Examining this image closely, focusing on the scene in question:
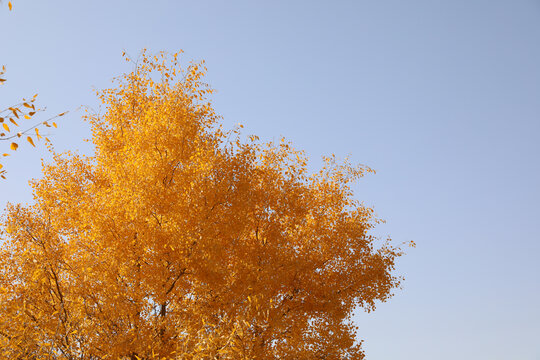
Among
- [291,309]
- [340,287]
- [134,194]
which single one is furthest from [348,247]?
[134,194]

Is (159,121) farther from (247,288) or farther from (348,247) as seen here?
(348,247)

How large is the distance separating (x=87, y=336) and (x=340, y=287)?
10.6 metres

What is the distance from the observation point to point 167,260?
12.0 m

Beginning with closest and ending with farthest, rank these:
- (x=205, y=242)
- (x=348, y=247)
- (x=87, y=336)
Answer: (x=87, y=336) < (x=205, y=242) < (x=348, y=247)

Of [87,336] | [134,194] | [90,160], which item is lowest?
[87,336]

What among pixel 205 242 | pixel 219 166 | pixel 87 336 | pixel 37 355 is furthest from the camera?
pixel 219 166

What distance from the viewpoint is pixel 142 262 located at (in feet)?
39.4

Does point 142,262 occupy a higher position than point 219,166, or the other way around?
point 219,166

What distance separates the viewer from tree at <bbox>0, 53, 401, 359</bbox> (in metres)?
10.8

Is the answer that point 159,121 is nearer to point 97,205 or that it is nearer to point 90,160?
point 97,205

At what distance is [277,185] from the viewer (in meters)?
18.9

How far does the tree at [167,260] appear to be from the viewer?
10820mm

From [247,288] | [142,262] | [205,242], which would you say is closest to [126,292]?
[142,262]

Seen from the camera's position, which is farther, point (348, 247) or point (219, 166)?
point (348, 247)
